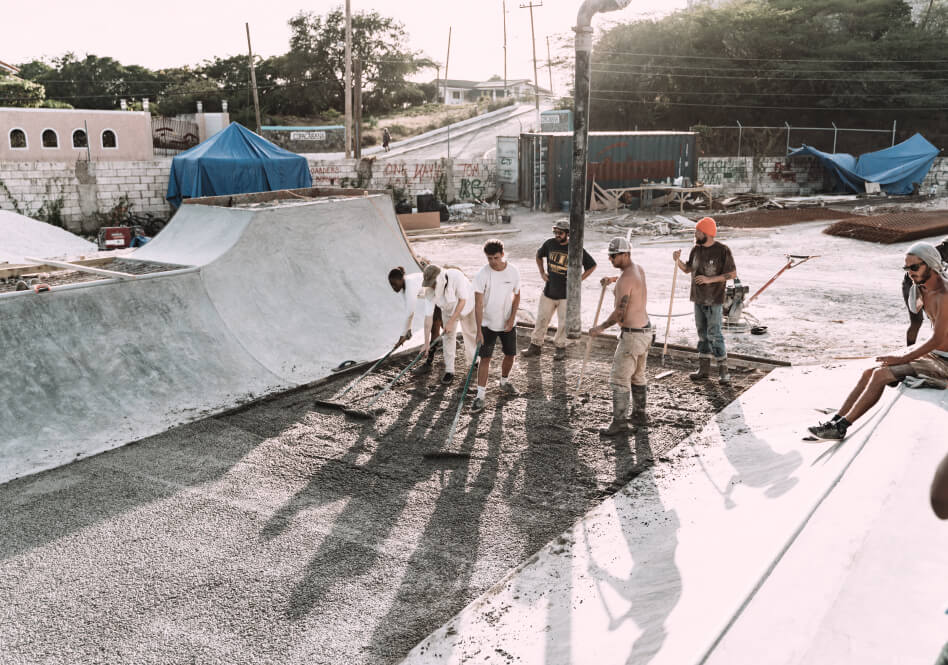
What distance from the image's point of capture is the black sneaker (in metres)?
6.13

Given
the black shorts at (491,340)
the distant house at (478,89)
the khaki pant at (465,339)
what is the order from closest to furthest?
the black shorts at (491,340), the khaki pant at (465,339), the distant house at (478,89)

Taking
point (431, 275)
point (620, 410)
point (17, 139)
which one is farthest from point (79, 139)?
point (620, 410)

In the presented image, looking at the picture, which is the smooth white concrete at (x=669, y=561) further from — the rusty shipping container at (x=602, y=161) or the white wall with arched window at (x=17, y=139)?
the white wall with arched window at (x=17, y=139)

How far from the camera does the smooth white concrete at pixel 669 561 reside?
163 inches

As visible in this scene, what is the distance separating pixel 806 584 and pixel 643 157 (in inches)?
996

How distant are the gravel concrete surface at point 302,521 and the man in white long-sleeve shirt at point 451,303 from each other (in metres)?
0.63

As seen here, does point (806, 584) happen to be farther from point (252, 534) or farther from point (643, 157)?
point (643, 157)

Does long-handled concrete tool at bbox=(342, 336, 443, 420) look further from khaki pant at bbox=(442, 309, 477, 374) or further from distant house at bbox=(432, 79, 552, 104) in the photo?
distant house at bbox=(432, 79, 552, 104)

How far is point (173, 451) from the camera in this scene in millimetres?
7184

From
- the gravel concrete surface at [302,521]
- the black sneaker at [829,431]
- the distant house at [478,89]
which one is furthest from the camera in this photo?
the distant house at [478,89]

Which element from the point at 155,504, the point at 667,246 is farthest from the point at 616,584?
the point at 667,246

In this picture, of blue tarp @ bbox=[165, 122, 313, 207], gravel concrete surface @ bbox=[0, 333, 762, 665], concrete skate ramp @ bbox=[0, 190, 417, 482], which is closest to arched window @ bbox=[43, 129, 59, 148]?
blue tarp @ bbox=[165, 122, 313, 207]

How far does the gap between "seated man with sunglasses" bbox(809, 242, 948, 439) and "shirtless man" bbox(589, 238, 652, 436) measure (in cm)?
170

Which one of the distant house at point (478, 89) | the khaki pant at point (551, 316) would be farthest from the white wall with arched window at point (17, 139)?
the distant house at point (478, 89)
